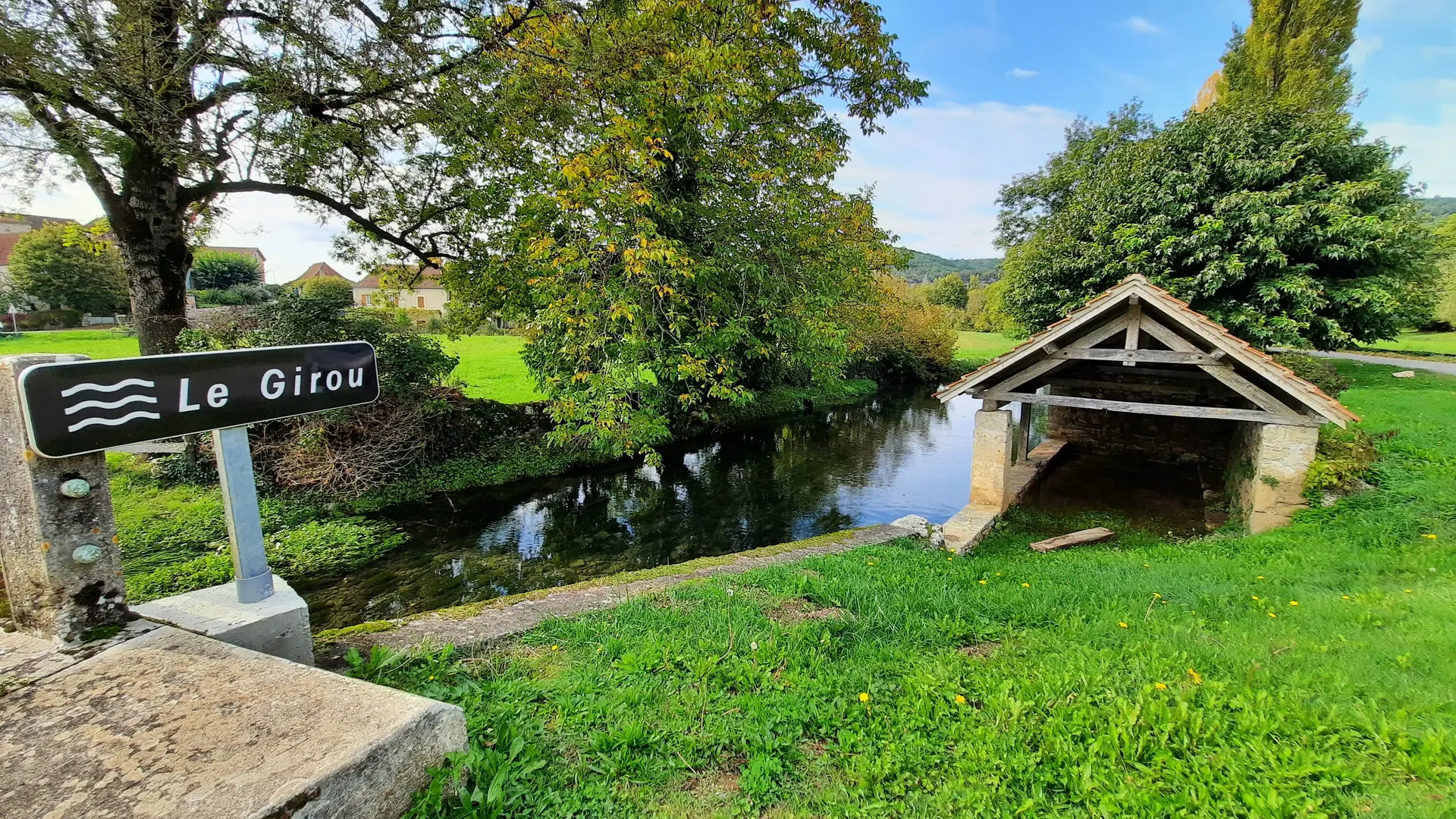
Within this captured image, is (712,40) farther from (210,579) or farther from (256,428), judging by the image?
(256,428)

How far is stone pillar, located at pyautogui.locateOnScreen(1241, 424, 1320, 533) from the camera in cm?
633

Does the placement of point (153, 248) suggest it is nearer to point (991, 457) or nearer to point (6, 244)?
point (991, 457)

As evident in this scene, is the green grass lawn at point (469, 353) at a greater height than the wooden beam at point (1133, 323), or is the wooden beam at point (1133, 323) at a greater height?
the wooden beam at point (1133, 323)

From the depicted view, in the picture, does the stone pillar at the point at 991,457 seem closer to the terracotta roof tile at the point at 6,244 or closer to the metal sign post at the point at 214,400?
the metal sign post at the point at 214,400

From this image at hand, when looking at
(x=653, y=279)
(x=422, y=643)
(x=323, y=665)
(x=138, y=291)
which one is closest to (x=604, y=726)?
(x=422, y=643)

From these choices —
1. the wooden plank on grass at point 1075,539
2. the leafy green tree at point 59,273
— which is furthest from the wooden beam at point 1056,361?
the leafy green tree at point 59,273

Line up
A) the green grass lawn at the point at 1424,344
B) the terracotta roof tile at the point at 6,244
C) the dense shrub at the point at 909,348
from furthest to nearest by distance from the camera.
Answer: the terracotta roof tile at the point at 6,244, the dense shrub at the point at 909,348, the green grass lawn at the point at 1424,344

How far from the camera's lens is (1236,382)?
6570 millimetres

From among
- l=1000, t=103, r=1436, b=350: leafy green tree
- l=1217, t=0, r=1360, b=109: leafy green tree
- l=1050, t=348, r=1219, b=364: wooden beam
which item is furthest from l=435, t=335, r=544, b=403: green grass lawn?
l=1217, t=0, r=1360, b=109: leafy green tree

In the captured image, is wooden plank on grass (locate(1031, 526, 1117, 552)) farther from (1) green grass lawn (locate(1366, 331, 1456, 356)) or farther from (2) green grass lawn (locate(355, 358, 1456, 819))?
(1) green grass lawn (locate(1366, 331, 1456, 356))

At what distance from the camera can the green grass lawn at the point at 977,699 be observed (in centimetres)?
226

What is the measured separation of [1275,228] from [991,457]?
321 inches

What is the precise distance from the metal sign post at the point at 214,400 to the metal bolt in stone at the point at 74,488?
0.15 meters

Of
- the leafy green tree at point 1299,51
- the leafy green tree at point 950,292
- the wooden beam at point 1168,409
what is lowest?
the wooden beam at point 1168,409
